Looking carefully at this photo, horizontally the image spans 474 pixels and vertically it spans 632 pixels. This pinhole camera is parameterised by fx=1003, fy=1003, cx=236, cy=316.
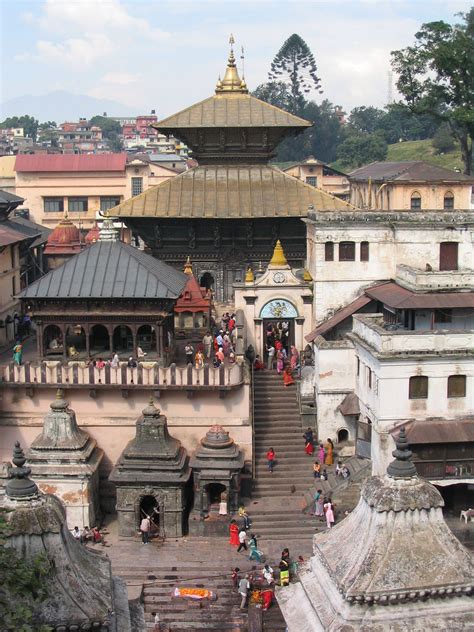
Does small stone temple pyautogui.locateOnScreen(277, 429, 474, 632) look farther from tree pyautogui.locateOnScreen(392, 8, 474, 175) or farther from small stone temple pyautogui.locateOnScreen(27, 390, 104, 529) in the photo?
tree pyautogui.locateOnScreen(392, 8, 474, 175)

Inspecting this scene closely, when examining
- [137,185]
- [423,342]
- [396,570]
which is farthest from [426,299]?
[137,185]

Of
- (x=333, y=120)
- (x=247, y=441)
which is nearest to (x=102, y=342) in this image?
(x=247, y=441)

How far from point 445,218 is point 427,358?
835 centimetres

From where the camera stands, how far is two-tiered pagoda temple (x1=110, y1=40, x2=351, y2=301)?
42.3m

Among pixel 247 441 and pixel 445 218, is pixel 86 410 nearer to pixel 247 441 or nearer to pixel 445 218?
pixel 247 441

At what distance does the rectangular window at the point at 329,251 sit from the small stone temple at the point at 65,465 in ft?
37.6

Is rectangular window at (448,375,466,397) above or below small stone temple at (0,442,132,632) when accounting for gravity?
below

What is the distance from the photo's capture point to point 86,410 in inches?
1270

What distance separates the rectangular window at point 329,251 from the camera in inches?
1439

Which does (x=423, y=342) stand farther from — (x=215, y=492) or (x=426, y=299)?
(x=215, y=492)

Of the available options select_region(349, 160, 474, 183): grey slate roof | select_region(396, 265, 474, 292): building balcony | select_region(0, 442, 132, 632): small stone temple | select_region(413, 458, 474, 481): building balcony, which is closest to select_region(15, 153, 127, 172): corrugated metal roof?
select_region(349, 160, 474, 183): grey slate roof

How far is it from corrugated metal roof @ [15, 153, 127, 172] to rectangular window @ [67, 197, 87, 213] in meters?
2.32

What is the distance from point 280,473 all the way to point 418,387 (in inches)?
214

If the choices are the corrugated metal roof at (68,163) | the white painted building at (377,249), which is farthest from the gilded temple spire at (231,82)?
the corrugated metal roof at (68,163)
